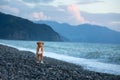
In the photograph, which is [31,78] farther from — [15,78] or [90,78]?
[90,78]

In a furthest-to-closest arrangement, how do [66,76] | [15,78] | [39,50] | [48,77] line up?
[39,50]
[66,76]
[48,77]
[15,78]

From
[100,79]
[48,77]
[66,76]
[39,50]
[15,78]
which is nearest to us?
[15,78]

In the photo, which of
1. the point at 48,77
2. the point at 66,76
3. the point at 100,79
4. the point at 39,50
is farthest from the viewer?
the point at 39,50

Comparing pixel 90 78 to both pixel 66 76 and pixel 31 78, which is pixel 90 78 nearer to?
pixel 66 76

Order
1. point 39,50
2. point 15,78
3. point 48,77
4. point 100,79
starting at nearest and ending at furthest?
point 15,78 < point 48,77 < point 100,79 < point 39,50

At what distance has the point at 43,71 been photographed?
17016 mm

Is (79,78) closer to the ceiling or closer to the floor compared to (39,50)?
closer to the floor

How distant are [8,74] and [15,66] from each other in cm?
247

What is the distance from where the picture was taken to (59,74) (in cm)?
1675

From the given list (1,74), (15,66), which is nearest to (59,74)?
(15,66)

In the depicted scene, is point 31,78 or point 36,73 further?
point 36,73

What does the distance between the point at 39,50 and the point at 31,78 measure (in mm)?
6931

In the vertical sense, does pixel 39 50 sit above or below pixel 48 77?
above

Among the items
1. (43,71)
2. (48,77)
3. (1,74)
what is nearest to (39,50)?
(43,71)
